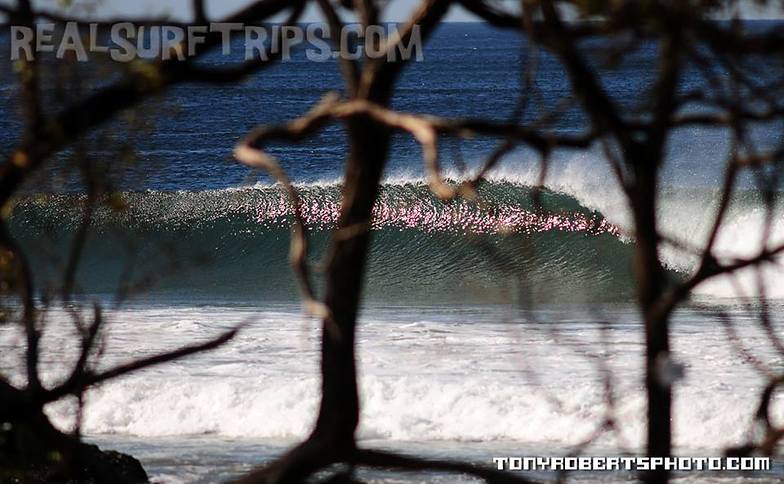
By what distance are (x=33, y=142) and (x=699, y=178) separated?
19.7m

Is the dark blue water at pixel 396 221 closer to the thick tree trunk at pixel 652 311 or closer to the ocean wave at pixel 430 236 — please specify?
the ocean wave at pixel 430 236

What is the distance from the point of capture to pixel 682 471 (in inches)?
243

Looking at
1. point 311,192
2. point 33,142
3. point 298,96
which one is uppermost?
point 298,96

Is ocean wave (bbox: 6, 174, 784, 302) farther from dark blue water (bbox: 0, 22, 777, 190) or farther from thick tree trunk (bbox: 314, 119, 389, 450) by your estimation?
thick tree trunk (bbox: 314, 119, 389, 450)

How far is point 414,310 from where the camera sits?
1234 cm

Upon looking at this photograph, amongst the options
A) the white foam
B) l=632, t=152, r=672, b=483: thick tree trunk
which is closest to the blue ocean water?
the white foam

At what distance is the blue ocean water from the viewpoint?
6723 millimetres

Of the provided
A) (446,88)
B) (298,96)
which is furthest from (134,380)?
(446,88)

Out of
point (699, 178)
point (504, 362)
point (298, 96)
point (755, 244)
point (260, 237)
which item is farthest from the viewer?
point (298, 96)

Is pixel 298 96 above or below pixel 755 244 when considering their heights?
above

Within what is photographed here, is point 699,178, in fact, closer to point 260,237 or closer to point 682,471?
point 260,237

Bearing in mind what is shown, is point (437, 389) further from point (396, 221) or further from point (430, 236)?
point (396, 221)

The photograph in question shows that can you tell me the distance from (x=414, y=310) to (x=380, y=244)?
5.93m

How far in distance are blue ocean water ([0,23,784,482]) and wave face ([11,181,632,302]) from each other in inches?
1.9
